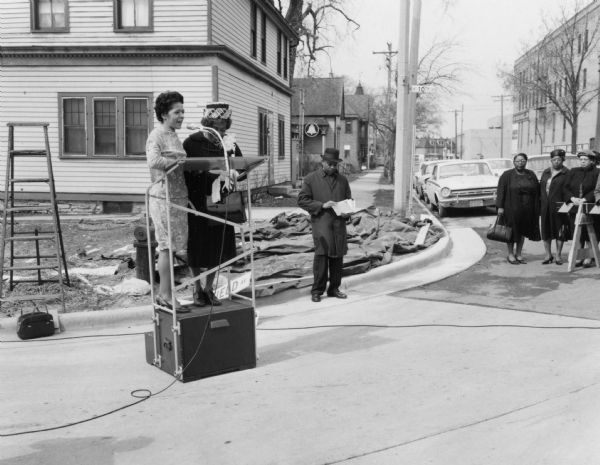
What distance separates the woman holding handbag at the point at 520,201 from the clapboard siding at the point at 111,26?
1001cm

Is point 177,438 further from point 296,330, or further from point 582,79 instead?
point 582,79

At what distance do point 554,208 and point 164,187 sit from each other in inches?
285

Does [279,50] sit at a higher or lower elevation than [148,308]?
higher

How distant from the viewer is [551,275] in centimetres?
968

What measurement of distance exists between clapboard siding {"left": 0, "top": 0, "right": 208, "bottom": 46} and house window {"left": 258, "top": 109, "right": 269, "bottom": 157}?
5492 mm

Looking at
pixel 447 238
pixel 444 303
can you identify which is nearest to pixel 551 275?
pixel 444 303

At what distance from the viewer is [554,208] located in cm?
1048

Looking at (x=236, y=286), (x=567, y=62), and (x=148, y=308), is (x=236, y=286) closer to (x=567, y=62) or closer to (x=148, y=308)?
(x=148, y=308)

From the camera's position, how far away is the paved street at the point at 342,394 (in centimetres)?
395

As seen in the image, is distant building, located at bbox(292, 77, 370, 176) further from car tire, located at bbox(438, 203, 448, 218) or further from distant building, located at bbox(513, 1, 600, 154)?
car tire, located at bbox(438, 203, 448, 218)

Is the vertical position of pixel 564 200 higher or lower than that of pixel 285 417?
higher

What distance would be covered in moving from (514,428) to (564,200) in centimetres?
706

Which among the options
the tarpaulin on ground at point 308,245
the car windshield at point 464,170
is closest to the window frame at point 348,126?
the car windshield at point 464,170

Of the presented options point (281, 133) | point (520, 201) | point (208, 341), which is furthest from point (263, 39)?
point (208, 341)
